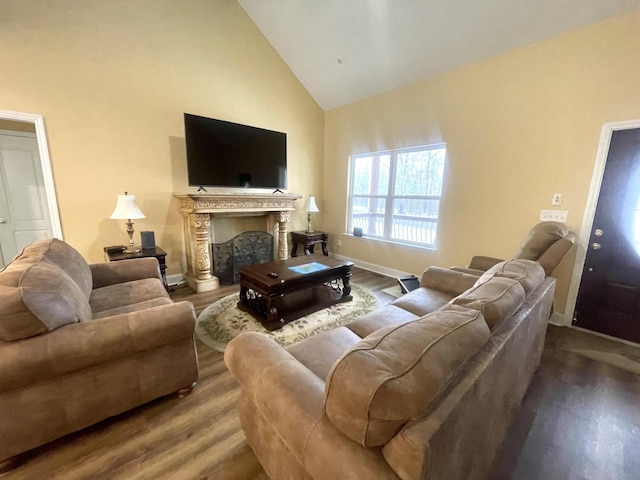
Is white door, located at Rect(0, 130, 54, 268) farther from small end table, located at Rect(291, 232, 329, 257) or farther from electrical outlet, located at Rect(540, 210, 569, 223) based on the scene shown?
electrical outlet, located at Rect(540, 210, 569, 223)

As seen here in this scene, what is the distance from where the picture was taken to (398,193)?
4.02 meters

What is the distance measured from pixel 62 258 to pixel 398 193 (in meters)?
3.77

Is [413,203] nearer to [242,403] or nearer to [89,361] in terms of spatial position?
[242,403]

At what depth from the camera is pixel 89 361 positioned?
4.31 feet

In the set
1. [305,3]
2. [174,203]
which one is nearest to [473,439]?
[174,203]

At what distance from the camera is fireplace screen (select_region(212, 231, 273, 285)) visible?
12.5ft

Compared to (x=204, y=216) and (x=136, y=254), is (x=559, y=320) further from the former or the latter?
(x=136, y=254)

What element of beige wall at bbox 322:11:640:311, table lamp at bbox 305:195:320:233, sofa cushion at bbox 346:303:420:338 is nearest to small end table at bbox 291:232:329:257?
table lamp at bbox 305:195:320:233

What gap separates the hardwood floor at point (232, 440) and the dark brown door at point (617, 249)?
74 cm

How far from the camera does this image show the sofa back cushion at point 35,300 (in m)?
1.15

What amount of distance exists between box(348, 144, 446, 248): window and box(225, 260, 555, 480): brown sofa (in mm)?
2441

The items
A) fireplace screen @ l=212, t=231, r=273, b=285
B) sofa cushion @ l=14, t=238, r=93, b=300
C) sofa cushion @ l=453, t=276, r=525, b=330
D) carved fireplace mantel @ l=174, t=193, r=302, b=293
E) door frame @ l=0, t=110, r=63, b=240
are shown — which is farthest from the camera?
fireplace screen @ l=212, t=231, r=273, b=285

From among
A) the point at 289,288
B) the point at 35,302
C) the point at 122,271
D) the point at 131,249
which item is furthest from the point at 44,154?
the point at 289,288

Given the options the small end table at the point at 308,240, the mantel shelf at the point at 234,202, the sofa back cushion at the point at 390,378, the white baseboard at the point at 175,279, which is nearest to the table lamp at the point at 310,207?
the small end table at the point at 308,240
